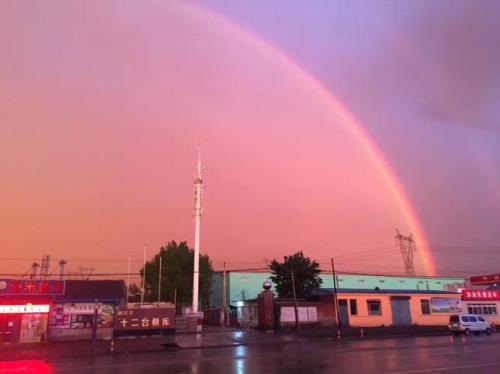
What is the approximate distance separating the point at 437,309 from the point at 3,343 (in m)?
52.9

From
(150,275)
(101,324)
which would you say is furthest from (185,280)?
(101,324)

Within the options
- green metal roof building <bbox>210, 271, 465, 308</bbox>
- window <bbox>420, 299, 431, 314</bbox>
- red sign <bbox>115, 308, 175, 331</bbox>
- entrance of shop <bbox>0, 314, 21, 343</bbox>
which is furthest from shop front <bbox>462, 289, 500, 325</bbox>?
entrance of shop <bbox>0, 314, 21, 343</bbox>

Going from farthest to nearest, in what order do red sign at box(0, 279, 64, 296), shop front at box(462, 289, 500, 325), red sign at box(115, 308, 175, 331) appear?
shop front at box(462, 289, 500, 325), red sign at box(0, 279, 64, 296), red sign at box(115, 308, 175, 331)

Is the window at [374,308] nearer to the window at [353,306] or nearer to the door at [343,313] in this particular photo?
the window at [353,306]

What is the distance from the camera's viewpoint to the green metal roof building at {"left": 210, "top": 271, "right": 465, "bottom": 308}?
9312 cm

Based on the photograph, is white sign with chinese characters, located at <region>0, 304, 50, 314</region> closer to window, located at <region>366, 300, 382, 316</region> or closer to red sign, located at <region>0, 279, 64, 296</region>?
red sign, located at <region>0, 279, 64, 296</region>

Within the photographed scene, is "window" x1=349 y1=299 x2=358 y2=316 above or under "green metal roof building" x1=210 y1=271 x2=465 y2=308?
under

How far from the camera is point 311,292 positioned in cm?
6894

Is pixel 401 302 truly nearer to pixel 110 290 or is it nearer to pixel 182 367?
pixel 110 290

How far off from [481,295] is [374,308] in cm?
2185

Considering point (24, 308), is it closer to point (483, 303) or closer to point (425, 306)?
point (425, 306)

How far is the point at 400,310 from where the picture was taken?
61.6 metres

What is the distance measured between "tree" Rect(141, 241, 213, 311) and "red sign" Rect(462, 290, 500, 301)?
136 feet

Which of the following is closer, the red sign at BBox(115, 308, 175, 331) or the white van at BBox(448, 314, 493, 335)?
the red sign at BBox(115, 308, 175, 331)
